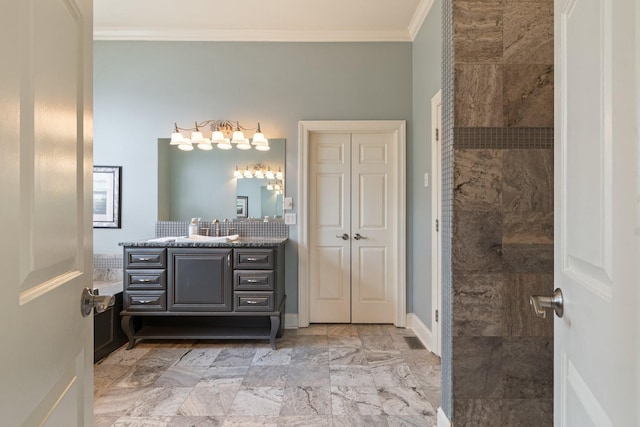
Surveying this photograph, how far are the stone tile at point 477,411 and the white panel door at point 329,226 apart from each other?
6.65 feet

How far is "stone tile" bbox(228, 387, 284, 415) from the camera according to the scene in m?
2.06

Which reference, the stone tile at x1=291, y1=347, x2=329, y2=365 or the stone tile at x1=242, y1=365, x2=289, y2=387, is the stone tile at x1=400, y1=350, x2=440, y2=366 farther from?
the stone tile at x1=242, y1=365, x2=289, y2=387

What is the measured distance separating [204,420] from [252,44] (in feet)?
10.7

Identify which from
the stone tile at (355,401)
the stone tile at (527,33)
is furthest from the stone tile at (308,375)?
the stone tile at (527,33)

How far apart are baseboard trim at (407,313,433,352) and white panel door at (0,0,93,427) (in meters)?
2.62

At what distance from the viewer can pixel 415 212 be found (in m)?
3.42

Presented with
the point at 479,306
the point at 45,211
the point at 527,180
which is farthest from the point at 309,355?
the point at 45,211

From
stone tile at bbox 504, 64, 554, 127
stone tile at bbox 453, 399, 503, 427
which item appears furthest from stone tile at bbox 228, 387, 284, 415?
stone tile at bbox 504, 64, 554, 127

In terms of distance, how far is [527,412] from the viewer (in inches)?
63.1

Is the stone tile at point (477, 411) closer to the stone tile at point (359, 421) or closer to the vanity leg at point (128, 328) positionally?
the stone tile at point (359, 421)

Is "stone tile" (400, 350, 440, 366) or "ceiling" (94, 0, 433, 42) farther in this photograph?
"ceiling" (94, 0, 433, 42)

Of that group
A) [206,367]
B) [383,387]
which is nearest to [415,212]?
[383,387]

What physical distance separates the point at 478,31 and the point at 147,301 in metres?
3.05

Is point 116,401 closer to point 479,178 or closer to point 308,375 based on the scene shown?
point 308,375
